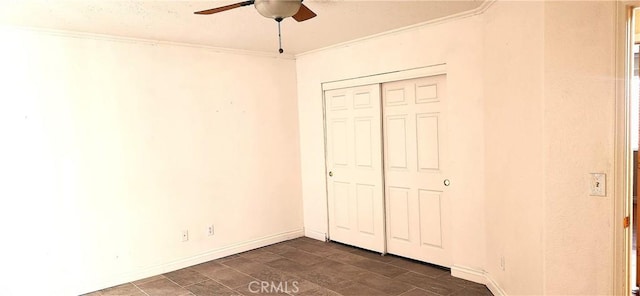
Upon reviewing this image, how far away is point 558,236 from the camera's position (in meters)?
2.32

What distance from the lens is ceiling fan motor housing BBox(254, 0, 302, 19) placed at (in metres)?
2.25

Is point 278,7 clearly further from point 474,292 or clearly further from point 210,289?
point 474,292

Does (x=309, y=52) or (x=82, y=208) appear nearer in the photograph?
(x=82, y=208)

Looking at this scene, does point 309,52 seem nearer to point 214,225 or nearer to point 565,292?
point 214,225

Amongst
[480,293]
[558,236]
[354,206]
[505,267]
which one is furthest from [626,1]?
[354,206]

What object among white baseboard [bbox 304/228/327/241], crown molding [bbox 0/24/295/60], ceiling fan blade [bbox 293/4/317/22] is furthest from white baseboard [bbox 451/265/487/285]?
crown molding [bbox 0/24/295/60]

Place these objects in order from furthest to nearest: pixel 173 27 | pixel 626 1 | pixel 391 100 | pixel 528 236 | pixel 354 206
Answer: pixel 354 206
pixel 391 100
pixel 173 27
pixel 528 236
pixel 626 1

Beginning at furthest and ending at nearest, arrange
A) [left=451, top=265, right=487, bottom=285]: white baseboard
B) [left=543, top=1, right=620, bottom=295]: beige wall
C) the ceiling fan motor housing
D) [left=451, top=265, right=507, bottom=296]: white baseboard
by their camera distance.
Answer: [left=451, top=265, right=487, bottom=285]: white baseboard, [left=451, top=265, right=507, bottom=296]: white baseboard, the ceiling fan motor housing, [left=543, top=1, right=620, bottom=295]: beige wall

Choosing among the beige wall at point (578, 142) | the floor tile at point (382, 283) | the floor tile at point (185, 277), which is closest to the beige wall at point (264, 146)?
the beige wall at point (578, 142)

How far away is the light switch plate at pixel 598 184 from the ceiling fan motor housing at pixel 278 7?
6.35 feet

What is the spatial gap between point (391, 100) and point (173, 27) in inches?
91.3

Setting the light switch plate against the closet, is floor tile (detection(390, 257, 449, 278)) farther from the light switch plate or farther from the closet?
the light switch plate

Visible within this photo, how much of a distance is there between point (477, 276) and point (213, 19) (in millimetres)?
3295

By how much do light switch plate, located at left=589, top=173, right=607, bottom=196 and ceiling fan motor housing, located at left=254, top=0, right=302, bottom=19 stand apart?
193cm
